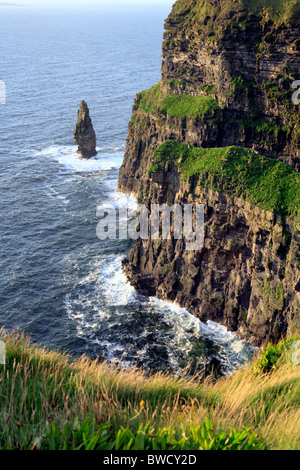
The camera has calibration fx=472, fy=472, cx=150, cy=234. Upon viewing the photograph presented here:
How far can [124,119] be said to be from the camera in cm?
14288

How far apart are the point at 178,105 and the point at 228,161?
28.5m

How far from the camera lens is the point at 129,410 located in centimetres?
1816

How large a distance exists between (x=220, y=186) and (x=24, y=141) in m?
85.8

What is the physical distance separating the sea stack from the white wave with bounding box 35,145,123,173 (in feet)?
6.58

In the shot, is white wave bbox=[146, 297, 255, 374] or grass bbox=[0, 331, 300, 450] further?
A: white wave bbox=[146, 297, 255, 374]

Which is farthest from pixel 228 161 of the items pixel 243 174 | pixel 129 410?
pixel 129 410

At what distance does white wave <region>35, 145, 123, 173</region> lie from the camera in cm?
11394

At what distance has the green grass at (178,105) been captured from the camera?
78.4 m

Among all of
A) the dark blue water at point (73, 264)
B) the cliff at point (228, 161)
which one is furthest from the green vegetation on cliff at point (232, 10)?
the dark blue water at point (73, 264)
